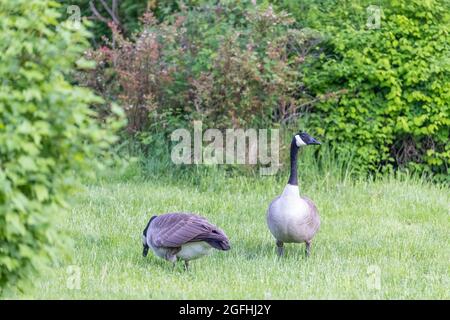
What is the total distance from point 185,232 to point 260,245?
1.58 metres

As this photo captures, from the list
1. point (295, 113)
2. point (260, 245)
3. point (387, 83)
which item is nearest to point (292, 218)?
point (260, 245)

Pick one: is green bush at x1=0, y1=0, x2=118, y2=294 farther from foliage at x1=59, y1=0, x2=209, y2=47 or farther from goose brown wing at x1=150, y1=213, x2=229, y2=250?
foliage at x1=59, y1=0, x2=209, y2=47

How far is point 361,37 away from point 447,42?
125 cm

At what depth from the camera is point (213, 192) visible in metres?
11.1

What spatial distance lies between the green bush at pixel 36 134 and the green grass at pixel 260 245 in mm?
356

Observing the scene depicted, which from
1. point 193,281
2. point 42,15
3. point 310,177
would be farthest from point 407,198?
point 42,15

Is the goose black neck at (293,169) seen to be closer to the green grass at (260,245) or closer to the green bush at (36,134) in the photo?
the green grass at (260,245)

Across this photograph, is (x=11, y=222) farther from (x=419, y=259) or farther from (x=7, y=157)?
(x=419, y=259)

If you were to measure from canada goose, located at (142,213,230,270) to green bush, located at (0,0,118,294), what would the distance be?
2.21m

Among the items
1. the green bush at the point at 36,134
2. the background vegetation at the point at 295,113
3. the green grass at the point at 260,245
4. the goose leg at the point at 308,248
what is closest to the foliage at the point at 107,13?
the background vegetation at the point at 295,113

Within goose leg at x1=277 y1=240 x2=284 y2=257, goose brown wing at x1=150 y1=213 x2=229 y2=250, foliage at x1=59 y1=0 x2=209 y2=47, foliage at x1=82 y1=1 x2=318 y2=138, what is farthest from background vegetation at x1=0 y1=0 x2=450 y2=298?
goose brown wing at x1=150 y1=213 x2=229 y2=250

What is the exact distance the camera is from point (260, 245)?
356 inches

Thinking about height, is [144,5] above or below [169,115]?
above

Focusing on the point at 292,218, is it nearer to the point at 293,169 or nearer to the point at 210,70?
the point at 293,169
